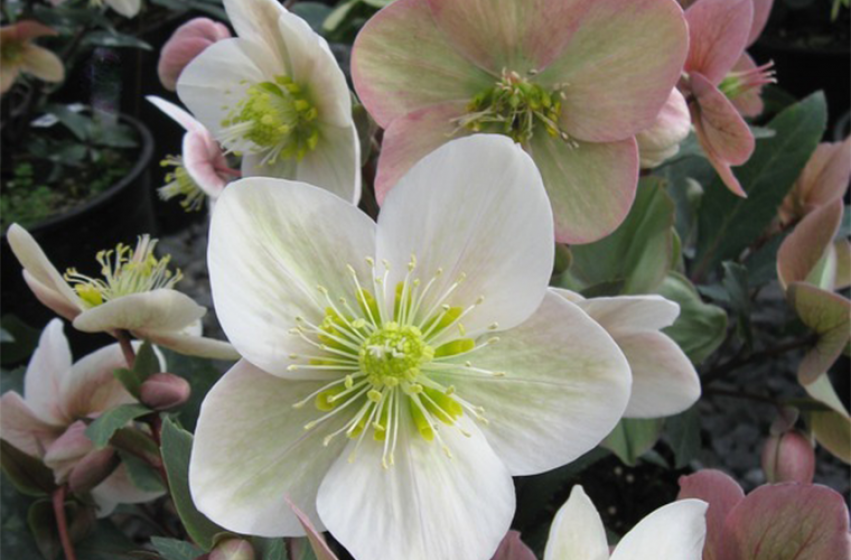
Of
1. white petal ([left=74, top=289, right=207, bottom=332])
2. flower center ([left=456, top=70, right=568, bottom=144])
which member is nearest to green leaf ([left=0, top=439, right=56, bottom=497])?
white petal ([left=74, top=289, right=207, bottom=332])

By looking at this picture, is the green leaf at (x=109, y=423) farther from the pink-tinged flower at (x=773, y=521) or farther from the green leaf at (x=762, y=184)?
the green leaf at (x=762, y=184)

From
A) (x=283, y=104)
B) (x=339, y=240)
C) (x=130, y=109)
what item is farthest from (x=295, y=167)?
(x=130, y=109)

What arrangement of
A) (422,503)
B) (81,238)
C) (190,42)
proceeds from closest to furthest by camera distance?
(422,503) < (190,42) < (81,238)

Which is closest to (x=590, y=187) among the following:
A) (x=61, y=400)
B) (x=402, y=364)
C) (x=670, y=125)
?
(x=670, y=125)

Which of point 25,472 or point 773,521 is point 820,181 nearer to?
point 773,521

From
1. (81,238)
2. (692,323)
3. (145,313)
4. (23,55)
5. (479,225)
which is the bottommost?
(81,238)

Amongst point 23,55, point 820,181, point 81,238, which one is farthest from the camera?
point 81,238

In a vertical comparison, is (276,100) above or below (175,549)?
above

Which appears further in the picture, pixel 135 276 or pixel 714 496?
pixel 135 276
